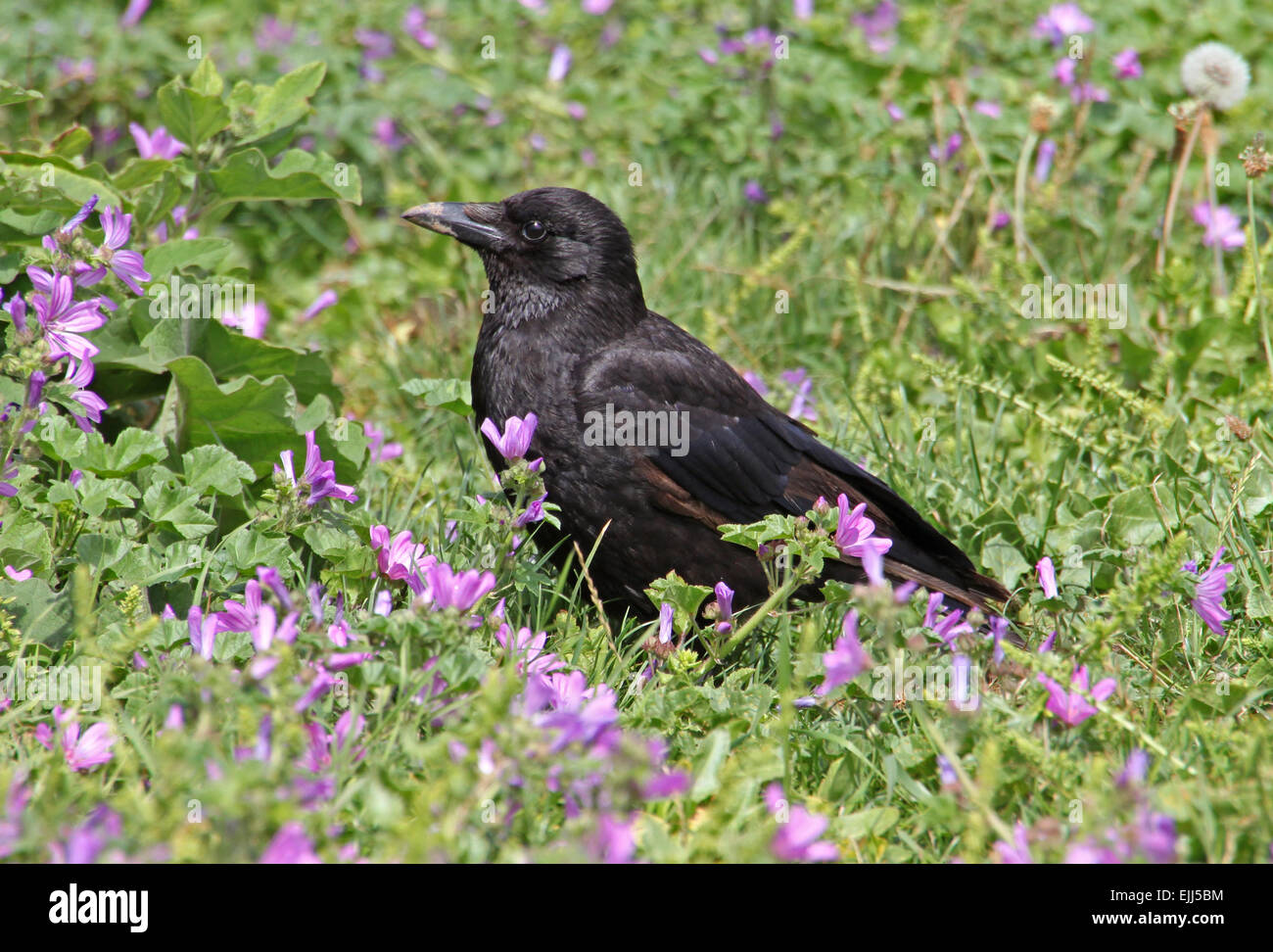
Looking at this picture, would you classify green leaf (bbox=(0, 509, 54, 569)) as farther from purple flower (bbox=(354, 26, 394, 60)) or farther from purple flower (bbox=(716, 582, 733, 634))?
purple flower (bbox=(354, 26, 394, 60))

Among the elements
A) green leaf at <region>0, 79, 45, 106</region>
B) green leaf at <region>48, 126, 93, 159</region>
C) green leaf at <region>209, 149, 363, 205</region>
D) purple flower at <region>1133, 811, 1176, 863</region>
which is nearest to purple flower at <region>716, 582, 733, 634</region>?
purple flower at <region>1133, 811, 1176, 863</region>

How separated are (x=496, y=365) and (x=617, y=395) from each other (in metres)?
0.37

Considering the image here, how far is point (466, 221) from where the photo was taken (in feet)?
13.9

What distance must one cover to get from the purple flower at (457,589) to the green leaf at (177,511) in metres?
0.93

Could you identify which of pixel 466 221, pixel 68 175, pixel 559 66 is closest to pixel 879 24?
pixel 559 66

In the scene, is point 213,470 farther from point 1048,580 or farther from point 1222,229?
point 1222,229

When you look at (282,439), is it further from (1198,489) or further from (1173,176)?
(1173,176)

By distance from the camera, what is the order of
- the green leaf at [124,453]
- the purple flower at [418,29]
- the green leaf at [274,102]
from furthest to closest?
the purple flower at [418,29] → the green leaf at [274,102] → the green leaf at [124,453]

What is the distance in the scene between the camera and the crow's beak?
4.20 meters

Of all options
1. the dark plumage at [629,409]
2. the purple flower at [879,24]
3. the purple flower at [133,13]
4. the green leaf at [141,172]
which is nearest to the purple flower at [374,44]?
the purple flower at [133,13]

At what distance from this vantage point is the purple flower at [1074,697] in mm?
2607

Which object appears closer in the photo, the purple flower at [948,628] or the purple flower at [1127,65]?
the purple flower at [948,628]

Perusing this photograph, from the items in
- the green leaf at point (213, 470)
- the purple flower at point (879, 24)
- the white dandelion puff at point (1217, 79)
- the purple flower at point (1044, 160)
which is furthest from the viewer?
the purple flower at point (879, 24)

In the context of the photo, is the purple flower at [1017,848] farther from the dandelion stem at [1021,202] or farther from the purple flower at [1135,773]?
the dandelion stem at [1021,202]
